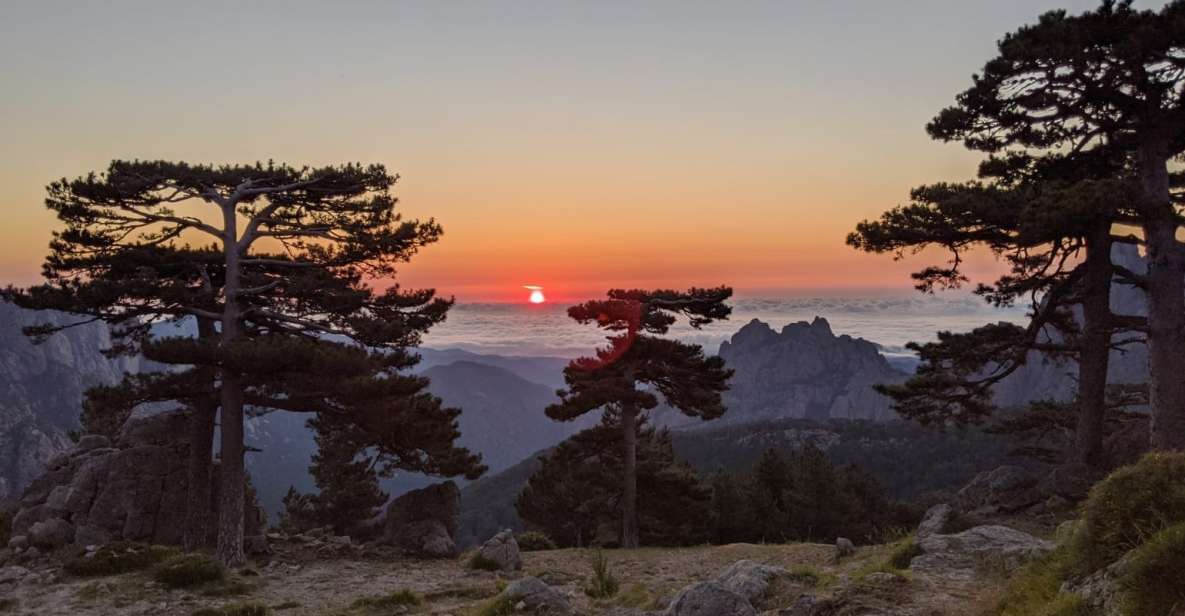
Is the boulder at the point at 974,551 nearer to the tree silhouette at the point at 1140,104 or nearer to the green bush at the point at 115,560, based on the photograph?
the tree silhouette at the point at 1140,104

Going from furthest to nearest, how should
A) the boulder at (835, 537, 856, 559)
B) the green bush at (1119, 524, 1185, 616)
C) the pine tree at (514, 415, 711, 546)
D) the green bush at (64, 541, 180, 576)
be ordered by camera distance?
the pine tree at (514, 415, 711, 546) < the green bush at (64, 541, 180, 576) < the boulder at (835, 537, 856, 559) < the green bush at (1119, 524, 1185, 616)

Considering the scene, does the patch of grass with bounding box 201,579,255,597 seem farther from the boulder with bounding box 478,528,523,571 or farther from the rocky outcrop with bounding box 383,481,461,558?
the rocky outcrop with bounding box 383,481,461,558

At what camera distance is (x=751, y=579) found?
8.54 meters

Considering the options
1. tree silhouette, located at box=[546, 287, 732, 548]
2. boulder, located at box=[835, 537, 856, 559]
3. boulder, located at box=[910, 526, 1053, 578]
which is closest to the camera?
boulder, located at box=[910, 526, 1053, 578]

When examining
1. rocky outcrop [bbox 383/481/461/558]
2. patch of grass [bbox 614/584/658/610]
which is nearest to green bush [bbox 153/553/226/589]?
rocky outcrop [bbox 383/481/461/558]

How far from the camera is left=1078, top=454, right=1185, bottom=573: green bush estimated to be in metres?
5.14

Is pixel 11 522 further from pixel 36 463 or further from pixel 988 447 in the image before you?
pixel 36 463

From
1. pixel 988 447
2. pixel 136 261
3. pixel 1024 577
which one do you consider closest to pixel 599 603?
pixel 1024 577

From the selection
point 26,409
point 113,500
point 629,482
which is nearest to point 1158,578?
point 113,500

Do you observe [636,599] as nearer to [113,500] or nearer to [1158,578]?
[1158,578]

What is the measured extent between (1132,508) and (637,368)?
2235 centimetres

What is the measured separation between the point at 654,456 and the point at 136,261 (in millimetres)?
26280

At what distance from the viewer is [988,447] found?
330 feet

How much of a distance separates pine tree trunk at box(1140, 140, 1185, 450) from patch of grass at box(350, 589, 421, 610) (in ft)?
56.0
